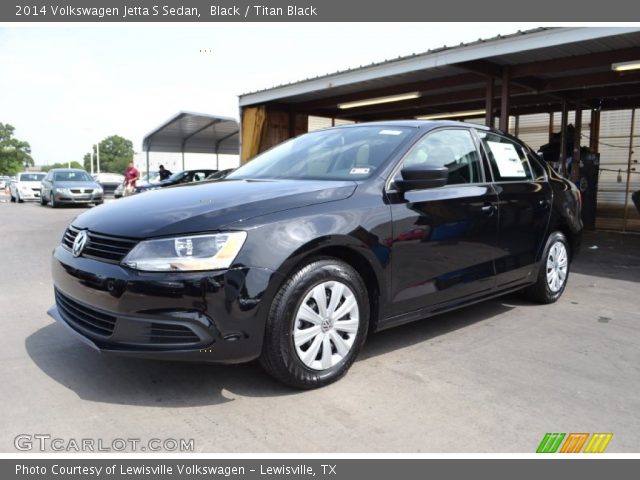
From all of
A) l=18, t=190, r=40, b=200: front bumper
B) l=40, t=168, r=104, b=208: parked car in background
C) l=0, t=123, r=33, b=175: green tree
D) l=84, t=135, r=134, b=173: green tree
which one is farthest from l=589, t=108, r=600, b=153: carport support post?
l=84, t=135, r=134, b=173: green tree

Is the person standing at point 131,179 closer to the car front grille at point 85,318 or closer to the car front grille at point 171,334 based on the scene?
the car front grille at point 85,318

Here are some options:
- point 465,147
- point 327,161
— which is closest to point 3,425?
point 327,161

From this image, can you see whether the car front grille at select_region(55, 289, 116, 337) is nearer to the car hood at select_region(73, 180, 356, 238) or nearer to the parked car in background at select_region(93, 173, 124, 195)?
the car hood at select_region(73, 180, 356, 238)

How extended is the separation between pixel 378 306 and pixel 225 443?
1237 millimetres

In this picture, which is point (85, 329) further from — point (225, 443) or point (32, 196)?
point (32, 196)

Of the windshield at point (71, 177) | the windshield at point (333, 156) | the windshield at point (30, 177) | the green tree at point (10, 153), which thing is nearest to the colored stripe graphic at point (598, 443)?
the windshield at point (333, 156)

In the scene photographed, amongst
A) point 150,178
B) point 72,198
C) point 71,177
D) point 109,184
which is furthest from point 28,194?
point 150,178

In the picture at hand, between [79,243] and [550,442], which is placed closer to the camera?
[550,442]

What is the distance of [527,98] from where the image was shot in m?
12.2

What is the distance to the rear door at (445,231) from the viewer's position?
10.7ft

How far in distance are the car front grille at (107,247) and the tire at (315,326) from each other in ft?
2.63

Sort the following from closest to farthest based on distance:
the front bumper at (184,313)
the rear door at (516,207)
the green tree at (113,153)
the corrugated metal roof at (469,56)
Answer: the front bumper at (184,313) < the rear door at (516,207) < the corrugated metal roof at (469,56) < the green tree at (113,153)

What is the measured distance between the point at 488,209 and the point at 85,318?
2.80 meters

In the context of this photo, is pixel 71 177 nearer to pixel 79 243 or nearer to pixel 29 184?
pixel 29 184
